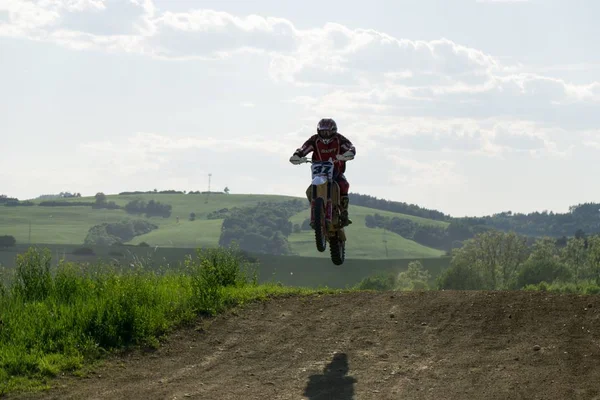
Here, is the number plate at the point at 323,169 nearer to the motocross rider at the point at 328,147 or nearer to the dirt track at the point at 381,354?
the motocross rider at the point at 328,147

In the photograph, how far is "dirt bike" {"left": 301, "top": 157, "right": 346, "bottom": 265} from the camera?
645 inches

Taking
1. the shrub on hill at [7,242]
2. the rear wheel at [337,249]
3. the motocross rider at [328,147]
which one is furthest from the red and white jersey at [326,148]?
the shrub on hill at [7,242]

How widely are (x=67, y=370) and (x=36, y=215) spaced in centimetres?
18062

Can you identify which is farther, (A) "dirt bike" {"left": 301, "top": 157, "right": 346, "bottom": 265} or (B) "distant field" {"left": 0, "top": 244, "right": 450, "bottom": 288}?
(B) "distant field" {"left": 0, "top": 244, "right": 450, "bottom": 288}

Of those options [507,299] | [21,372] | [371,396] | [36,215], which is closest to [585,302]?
[507,299]

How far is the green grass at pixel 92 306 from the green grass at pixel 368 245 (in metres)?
133

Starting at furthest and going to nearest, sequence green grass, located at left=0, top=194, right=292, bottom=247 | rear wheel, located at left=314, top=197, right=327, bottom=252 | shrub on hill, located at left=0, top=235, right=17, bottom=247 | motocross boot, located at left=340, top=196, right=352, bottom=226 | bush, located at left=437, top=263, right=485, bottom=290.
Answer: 1. green grass, located at left=0, top=194, right=292, bottom=247
2. shrub on hill, located at left=0, top=235, right=17, bottom=247
3. bush, located at left=437, top=263, right=485, bottom=290
4. motocross boot, located at left=340, top=196, right=352, bottom=226
5. rear wheel, located at left=314, top=197, right=327, bottom=252

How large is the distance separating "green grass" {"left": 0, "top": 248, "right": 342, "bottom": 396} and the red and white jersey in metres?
3.19

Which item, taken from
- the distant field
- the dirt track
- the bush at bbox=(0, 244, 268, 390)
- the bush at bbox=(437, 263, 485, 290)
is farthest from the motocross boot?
the distant field

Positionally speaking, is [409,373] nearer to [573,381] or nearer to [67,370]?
[573,381]

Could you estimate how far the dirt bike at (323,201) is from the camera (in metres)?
16.4

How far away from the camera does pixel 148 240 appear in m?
168

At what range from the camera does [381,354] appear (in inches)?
527

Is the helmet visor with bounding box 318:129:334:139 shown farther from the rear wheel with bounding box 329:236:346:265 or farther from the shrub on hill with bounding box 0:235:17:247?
the shrub on hill with bounding box 0:235:17:247
